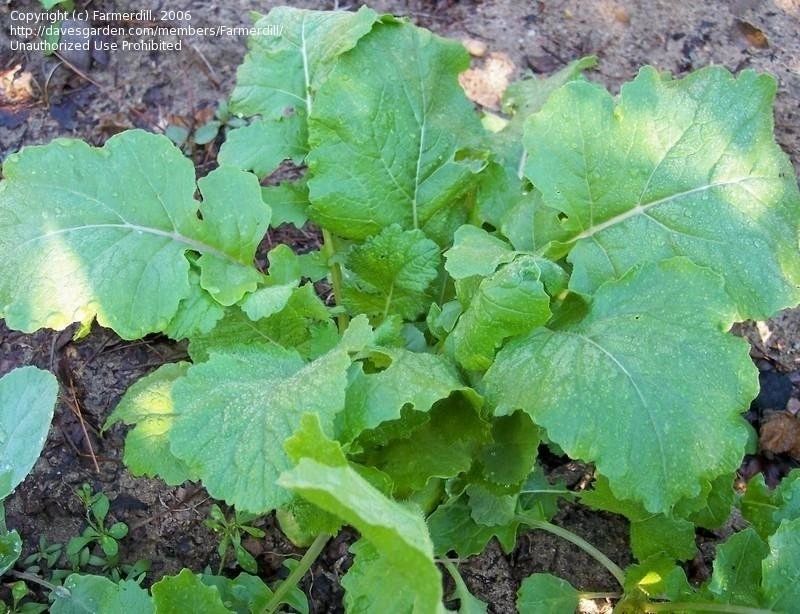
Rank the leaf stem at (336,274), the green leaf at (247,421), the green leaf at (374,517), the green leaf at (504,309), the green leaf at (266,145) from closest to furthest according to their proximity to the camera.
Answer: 1. the green leaf at (374,517)
2. the green leaf at (247,421)
3. the green leaf at (504,309)
4. the green leaf at (266,145)
5. the leaf stem at (336,274)

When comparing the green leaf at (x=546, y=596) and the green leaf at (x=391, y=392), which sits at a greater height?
the green leaf at (x=391, y=392)

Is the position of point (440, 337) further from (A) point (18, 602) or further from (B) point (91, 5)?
(B) point (91, 5)

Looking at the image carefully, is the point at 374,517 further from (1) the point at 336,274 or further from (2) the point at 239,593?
(1) the point at 336,274

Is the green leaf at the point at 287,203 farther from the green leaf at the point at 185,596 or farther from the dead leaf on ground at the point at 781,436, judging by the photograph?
the dead leaf on ground at the point at 781,436

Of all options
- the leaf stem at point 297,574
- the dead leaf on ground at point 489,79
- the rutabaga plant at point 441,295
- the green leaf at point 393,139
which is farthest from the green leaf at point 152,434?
the dead leaf on ground at point 489,79

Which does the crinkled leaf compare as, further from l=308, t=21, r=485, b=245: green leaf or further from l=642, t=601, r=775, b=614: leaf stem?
l=308, t=21, r=485, b=245: green leaf

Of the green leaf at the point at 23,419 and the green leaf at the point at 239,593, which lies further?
the green leaf at the point at 239,593

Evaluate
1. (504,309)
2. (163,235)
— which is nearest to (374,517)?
(504,309)
